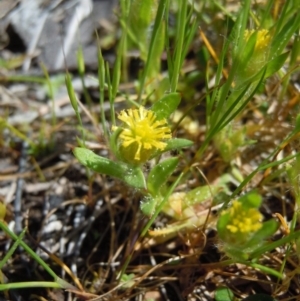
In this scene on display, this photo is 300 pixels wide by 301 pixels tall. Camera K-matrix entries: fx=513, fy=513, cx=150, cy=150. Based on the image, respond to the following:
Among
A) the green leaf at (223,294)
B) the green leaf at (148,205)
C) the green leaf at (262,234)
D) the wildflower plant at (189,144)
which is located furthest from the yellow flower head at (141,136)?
the green leaf at (223,294)

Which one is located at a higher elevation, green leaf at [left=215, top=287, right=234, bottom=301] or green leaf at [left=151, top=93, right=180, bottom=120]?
green leaf at [left=151, top=93, right=180, bottom=120]

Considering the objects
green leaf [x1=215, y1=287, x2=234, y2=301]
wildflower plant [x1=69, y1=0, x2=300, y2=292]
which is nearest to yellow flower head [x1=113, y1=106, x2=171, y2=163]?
wildflower plant [x1=69, y1=0, x2=300, y2=292]

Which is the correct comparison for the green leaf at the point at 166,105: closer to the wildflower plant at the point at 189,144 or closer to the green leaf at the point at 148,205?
the wildflower plant at the point at 189,144

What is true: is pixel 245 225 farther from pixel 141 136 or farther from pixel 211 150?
pixel 211 150

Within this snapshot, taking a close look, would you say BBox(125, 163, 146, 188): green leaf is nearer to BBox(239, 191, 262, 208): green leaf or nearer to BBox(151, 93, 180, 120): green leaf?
BBox(151, 93, 180, 120): green leaf

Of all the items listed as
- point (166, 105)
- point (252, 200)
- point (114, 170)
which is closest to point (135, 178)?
point (114, 170)

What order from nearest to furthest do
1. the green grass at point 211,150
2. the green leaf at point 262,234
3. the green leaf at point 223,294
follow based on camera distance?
1. the green leaf at point 262,234
2. the green grass at point 211,150
3. the green leaf at point 223,294
